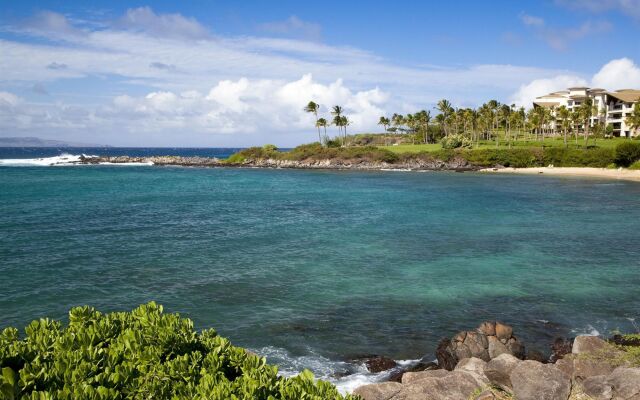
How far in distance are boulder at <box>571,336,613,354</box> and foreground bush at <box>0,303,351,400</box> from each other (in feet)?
42.5

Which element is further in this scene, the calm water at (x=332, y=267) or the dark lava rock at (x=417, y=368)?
the calm water at (x=332, y=267)

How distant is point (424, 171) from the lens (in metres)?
115

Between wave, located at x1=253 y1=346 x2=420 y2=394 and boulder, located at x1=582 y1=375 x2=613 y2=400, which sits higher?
boulder, located at x1=582 y1=375 x2=613 y2=400

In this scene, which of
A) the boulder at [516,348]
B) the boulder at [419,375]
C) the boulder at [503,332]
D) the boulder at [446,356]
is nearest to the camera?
the boulder at [419,375]

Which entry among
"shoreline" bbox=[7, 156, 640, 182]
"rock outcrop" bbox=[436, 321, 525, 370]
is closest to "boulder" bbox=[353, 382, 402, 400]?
"rock outcrop" bbox=[436, 321, 525, 370]

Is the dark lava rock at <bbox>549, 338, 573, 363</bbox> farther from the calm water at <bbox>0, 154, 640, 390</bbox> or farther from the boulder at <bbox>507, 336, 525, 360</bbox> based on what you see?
A: the boulder at <bbox>507, 336, 525, 360</bbox>

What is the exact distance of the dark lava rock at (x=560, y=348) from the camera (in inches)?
715

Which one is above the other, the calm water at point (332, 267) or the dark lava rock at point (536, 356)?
the calm water at point (332, 267)

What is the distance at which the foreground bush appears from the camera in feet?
24.1

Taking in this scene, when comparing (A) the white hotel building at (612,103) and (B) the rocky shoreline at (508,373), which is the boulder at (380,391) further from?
(A) the white hotel building at (612,103)

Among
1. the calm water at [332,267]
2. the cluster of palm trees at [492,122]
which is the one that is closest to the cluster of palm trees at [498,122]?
the cluster of palm trees at [492,122]

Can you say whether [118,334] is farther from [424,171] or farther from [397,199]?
[424,171]

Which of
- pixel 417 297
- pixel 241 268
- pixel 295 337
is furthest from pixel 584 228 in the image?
pixel 295 337

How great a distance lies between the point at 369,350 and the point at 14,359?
42.9 ft
